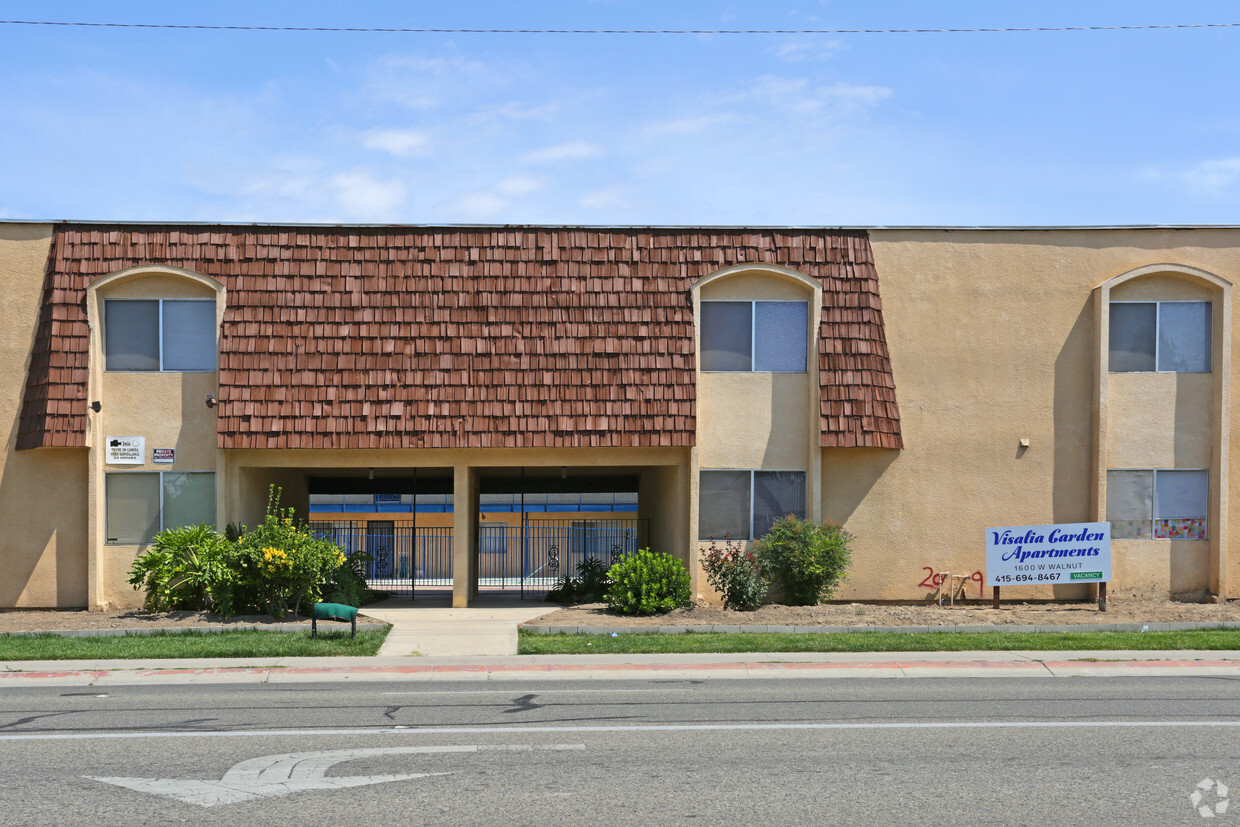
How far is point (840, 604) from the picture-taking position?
1827 cm

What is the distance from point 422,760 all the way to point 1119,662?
9272mm

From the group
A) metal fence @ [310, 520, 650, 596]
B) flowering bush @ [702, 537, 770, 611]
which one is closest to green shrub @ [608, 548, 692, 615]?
flowering bush @ [702, 537, 770, 611]

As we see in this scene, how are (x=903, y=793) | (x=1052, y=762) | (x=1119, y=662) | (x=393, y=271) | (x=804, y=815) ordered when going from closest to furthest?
(x=804, y=815), (x=903, y=793), (x=1052, y=762), (x=1119, y=662), (x=393, y=271)

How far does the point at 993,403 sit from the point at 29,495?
16.7 metres

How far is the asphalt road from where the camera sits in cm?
669

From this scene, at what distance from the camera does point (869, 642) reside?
1424 cm

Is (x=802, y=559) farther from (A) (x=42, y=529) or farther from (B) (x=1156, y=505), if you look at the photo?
(A) (x=42, y=529)

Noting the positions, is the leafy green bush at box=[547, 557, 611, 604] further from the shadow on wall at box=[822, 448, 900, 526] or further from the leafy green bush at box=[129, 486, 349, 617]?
the leafy green bush at box=[129, 486, 349, 617]

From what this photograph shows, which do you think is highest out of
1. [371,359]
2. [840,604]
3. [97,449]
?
[371,359]

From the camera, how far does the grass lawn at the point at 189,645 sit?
13.3m

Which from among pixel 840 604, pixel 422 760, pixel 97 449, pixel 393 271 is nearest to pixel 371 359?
pixel 393 271

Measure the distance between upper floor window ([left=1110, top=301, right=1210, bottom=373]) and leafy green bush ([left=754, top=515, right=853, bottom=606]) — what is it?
6255 millimetres

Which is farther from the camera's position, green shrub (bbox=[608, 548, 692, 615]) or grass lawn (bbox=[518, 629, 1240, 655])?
green shrub (bbox=[608, 548, 692, 615])

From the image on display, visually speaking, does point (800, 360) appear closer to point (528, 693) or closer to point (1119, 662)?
point (1119, 662)
